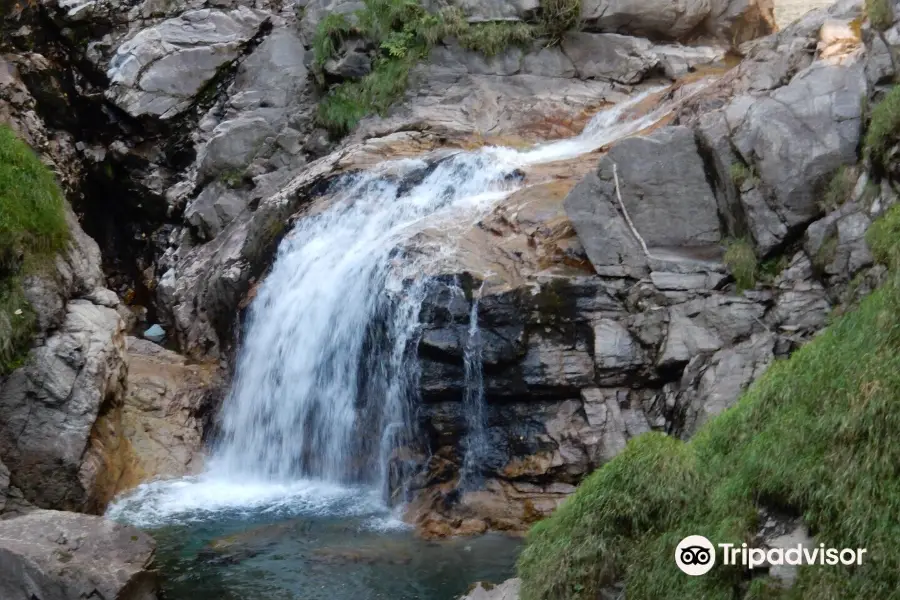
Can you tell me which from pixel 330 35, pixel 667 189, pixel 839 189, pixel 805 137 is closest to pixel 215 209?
pixel 330 35

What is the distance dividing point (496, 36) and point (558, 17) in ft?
4.14

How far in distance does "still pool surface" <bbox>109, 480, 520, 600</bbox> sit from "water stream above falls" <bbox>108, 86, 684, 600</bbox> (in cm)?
2

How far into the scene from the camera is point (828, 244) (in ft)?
29.6

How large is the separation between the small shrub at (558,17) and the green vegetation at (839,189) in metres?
8.66

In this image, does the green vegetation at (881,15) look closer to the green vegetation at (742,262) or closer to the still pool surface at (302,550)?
the green vegetation at (742,262)

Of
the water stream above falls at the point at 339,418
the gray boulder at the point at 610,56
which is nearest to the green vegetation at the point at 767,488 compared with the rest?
the water stream above falls at the point at 339,418

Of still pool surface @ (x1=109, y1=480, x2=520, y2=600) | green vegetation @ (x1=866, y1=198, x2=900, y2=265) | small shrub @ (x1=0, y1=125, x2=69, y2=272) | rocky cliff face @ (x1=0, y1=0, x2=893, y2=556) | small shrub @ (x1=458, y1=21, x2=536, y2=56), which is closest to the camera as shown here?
green vegetation @ (x1=866, y1=198, x2=900, y2=265)

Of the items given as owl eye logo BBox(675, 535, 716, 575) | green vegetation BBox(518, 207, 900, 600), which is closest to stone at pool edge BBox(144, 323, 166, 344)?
green vegetation BBox(518, 207, 900, 600)

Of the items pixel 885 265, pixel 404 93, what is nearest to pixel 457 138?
pixel 404 93

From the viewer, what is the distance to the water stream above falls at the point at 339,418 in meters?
8.72

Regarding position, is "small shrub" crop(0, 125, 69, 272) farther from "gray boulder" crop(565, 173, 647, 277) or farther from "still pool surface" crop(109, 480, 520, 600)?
"gray boulder" crop(565, 173, 647, 277)

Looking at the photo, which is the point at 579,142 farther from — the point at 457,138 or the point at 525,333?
the point at 525,333

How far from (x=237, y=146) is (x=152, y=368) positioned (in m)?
5.66

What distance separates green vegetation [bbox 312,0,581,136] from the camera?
16906 mm
